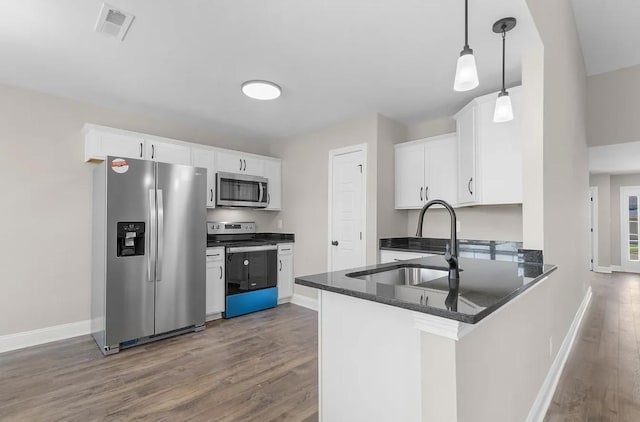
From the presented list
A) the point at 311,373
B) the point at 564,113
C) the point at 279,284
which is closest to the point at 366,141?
the point at 564,113

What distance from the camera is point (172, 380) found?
2422 millimetres

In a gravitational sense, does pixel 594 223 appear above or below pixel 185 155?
below

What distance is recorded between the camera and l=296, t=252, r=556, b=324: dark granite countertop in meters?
1.01

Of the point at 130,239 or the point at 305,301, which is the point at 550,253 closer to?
the point at 305,301

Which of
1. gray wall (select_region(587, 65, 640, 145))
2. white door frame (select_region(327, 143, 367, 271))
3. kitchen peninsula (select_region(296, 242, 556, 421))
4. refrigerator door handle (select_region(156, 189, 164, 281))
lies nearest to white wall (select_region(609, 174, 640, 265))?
gray wall (select_region(587, 65, 640, 145))

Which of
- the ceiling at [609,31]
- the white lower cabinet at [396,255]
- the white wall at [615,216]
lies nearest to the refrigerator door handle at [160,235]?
Result: the white lower cabinet at [396,255]

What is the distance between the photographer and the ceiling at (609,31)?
9.70 ft

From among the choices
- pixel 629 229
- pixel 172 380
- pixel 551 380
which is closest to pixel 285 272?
pixel 172 380

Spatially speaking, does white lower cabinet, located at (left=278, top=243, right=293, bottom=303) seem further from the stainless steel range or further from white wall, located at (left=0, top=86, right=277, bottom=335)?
white wall, located at (left=0, top=86, right=277, bottom=335)

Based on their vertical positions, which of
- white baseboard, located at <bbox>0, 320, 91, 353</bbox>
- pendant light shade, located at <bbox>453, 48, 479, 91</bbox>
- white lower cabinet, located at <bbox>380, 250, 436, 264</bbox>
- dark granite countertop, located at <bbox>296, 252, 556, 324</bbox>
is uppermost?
pendant light shade, located at <bbox>453, 48, 479, 91</bbox>

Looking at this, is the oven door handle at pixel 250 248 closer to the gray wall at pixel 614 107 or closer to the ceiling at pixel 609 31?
the ceiling at pixel 609 31

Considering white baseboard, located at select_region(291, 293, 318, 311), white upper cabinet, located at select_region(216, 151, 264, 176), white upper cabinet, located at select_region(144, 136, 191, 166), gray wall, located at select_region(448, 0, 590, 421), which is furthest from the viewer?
white baseboard, located at select_region(291, 293, 318, 311)

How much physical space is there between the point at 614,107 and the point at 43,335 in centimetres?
724

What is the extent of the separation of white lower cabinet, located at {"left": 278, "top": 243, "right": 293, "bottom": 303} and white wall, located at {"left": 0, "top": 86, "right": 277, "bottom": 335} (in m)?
2.25
